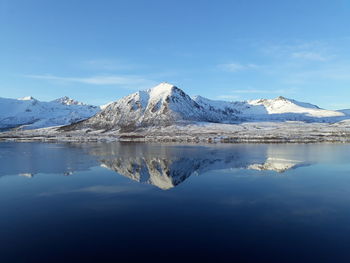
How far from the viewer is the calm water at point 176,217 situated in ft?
46.8

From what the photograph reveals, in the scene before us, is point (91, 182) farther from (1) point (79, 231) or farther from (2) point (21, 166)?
(2) point (21, 166)

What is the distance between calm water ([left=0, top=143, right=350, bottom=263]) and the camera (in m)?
14.3

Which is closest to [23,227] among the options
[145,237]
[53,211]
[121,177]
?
[53,211]

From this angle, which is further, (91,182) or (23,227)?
(91,182)

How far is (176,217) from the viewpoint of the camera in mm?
19375

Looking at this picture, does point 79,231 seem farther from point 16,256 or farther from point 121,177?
point 121,177

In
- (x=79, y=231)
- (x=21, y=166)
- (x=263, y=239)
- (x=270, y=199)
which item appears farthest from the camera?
Result: (x=21, y=166)

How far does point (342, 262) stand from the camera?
13250mm

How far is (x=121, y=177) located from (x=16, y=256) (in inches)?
810

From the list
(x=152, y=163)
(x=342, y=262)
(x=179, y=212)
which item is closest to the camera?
(x=342, y=262)

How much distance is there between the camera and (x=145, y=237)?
52.6 feet

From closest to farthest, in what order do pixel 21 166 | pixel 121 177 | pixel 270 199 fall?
pixel 270 199, pixel 121 177, pixel 21 166

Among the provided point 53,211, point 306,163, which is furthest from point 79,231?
point 306,163

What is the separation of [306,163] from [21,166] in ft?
138
